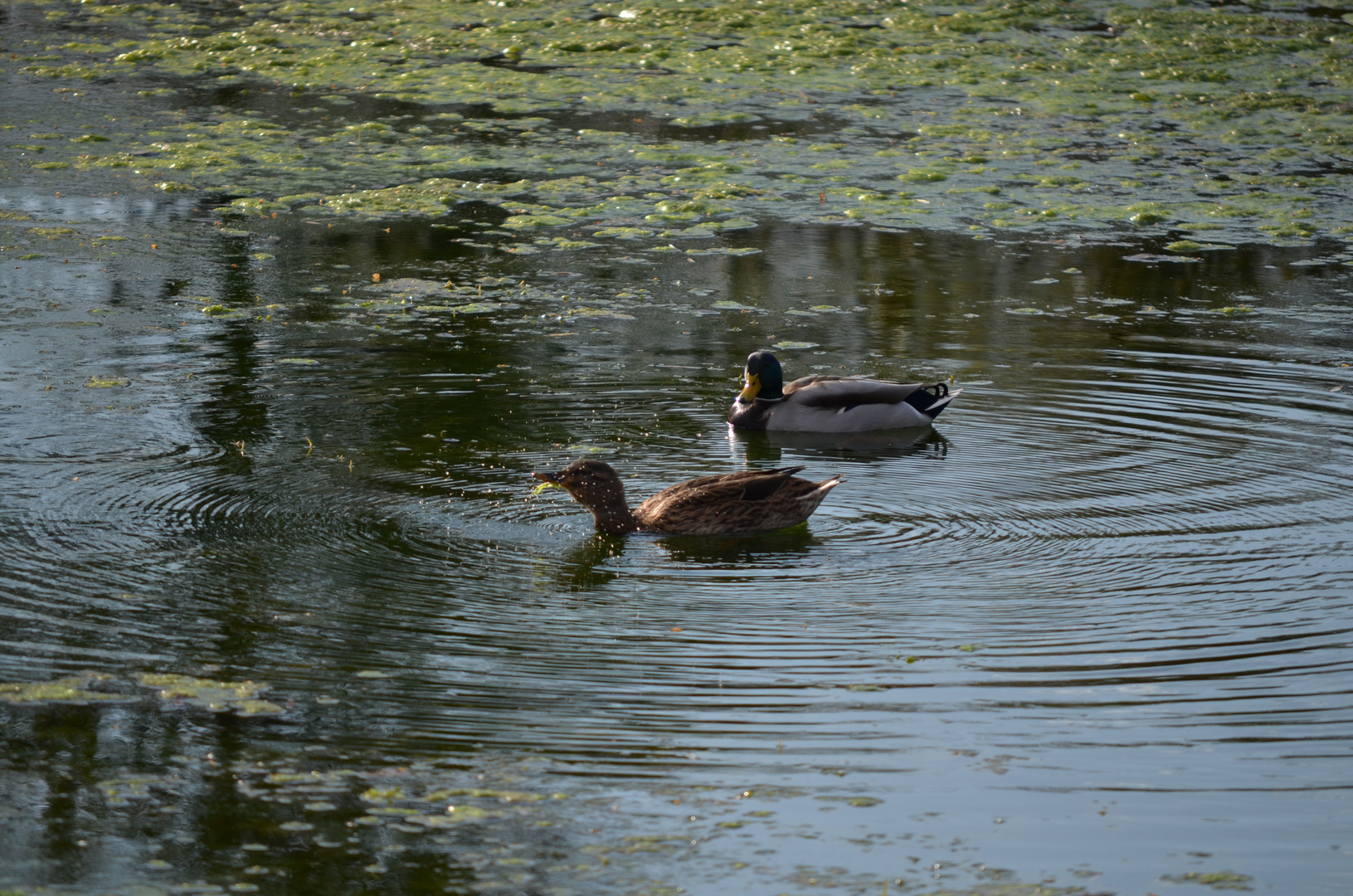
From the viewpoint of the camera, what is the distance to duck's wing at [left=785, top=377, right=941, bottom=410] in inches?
368

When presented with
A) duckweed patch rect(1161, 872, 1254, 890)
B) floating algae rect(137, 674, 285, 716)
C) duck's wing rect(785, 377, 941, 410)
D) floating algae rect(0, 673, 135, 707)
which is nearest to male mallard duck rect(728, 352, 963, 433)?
duck's wing rect(785, 377, 941, 410)

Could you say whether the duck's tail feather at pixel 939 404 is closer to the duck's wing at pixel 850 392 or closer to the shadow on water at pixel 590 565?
the duck's wing at pixel 850 392

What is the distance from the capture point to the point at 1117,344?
1088cm

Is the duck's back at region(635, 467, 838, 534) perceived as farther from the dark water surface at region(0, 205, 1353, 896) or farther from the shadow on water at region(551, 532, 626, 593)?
the shadow on water at region(551, 532, 626, 593)

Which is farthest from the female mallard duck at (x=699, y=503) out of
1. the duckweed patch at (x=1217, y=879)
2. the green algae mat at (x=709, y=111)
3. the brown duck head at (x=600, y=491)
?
the green algae mat at (x=709, y=111)

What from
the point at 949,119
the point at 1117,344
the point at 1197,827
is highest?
the point at 949,119

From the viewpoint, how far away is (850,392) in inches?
371

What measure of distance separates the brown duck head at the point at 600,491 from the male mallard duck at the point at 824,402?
2.14 m

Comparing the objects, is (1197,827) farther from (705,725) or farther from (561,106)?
(561,106)

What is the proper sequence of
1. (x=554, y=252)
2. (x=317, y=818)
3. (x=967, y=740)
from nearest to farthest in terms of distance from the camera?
(x=317, y=818)
(x=967, y=740)
(x=554, y=252)

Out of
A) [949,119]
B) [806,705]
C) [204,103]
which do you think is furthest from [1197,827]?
[204,103]

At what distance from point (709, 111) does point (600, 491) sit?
1065 centimetres

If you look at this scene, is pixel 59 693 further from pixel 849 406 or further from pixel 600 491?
pixel 849 406

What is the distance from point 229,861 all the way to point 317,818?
0.28 metres
